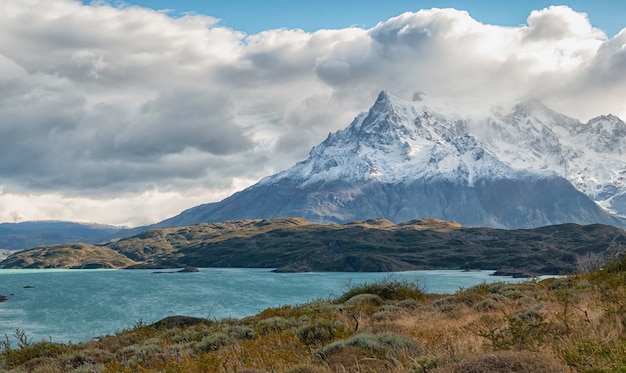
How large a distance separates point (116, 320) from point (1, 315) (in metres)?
35.2

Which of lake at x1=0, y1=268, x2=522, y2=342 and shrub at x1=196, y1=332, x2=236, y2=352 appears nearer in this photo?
shrub at x1=196, y1=332, x2=236, y2=352

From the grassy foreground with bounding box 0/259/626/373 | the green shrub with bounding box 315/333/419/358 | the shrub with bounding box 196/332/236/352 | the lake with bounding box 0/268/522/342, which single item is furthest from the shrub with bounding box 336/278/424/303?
the lake with bounding box 0/268/522/342

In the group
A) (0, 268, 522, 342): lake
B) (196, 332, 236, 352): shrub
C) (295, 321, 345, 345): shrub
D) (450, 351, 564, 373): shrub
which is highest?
(450, 351, 564, 373): shrub

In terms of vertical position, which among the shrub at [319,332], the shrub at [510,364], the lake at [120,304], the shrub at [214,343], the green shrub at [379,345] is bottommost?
the lake at [120,304]

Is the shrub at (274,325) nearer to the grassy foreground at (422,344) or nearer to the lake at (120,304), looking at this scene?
the grassy foreground at (422,344)

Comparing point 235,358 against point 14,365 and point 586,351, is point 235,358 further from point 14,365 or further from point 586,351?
point 14,365

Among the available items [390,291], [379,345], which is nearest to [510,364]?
[379,345]

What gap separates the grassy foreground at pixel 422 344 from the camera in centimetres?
993

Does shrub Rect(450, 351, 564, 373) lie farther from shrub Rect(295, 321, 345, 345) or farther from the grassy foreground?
shrub Rect(295, 321, 345, 345)

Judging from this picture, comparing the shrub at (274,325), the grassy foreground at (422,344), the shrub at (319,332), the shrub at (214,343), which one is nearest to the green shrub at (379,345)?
the grassy foreground at (422,344)

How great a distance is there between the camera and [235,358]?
14.2 m

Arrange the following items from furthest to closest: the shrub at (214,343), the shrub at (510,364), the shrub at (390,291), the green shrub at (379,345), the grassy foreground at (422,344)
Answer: the shrub at (390,291) < the shrub at (214,343) < the green shrub at (379,345) < the grassy foreground at (422,344) < the shrub at (510,364)

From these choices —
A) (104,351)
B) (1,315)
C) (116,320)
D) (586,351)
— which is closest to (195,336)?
(104,351)

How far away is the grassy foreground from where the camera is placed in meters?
9.93
